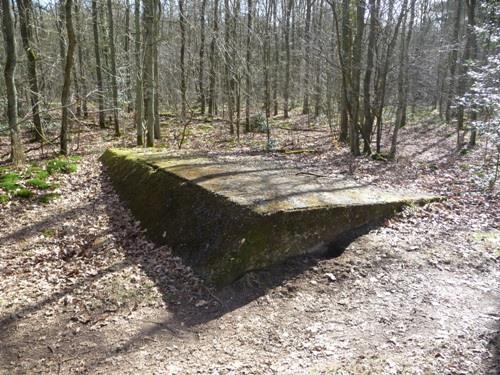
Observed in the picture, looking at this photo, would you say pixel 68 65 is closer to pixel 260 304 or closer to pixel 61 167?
pixel 61 167

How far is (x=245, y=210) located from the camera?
5754mm

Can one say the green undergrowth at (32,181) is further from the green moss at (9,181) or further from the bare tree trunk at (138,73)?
the bare tree trunk at (138,73)

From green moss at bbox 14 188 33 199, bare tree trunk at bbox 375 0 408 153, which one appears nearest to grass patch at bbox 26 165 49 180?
green moss at bbox 14 188 33 199

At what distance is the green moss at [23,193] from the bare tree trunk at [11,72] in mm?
2888

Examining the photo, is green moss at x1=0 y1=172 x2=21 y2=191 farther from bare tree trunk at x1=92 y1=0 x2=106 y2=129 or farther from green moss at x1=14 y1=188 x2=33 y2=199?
bare tree trunk at x1=92 y1=0 x2=106 y2=129

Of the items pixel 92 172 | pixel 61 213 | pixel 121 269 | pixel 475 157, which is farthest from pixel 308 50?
pixel 121 269

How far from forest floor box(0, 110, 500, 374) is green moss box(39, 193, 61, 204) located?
2.46 feet

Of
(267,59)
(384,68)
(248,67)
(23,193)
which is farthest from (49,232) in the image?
(267,59)

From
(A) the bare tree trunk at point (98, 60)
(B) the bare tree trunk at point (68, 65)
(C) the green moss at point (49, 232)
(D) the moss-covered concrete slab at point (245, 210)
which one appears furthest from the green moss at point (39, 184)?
(A) the bare tree trunk at point (98, 60)

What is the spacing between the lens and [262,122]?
22.2 meters

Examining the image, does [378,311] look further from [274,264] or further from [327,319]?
[274,264]

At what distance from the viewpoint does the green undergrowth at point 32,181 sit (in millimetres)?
8750

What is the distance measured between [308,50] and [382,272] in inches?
750

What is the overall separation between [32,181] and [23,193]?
0.80 m
